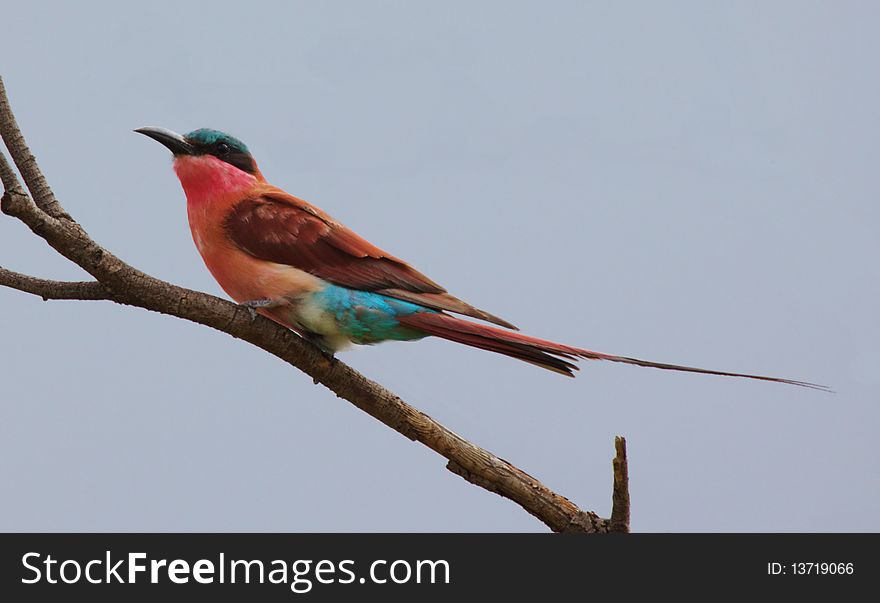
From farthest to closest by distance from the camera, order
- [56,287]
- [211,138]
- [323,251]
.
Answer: [211,138]
[323,251]
[56,287]

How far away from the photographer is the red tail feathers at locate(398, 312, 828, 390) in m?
1.89

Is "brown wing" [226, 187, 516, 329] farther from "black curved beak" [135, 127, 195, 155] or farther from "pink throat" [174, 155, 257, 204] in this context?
"black curved beak" [135, 127, 195, 155]

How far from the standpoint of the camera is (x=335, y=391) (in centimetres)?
219

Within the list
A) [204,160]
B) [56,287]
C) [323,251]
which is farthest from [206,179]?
[56,287]

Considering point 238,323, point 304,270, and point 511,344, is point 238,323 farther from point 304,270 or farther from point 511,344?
point 511,344

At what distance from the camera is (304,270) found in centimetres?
213

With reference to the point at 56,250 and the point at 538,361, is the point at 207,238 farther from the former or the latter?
the point at 538,361

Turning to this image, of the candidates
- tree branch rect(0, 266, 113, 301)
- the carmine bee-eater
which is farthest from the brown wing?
tree branch rect(0, 266, 113, 301)

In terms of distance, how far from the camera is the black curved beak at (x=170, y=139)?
7.38 ft

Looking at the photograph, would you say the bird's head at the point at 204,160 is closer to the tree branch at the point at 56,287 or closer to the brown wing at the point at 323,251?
the brown wing at the point at 323,251

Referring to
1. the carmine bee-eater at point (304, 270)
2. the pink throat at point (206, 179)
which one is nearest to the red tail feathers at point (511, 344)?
the carmine bee-eater at point (304, 270)

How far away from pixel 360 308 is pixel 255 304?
A: 0.23 meters

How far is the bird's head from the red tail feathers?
576 millimetres

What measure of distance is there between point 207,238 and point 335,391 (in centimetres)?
46
